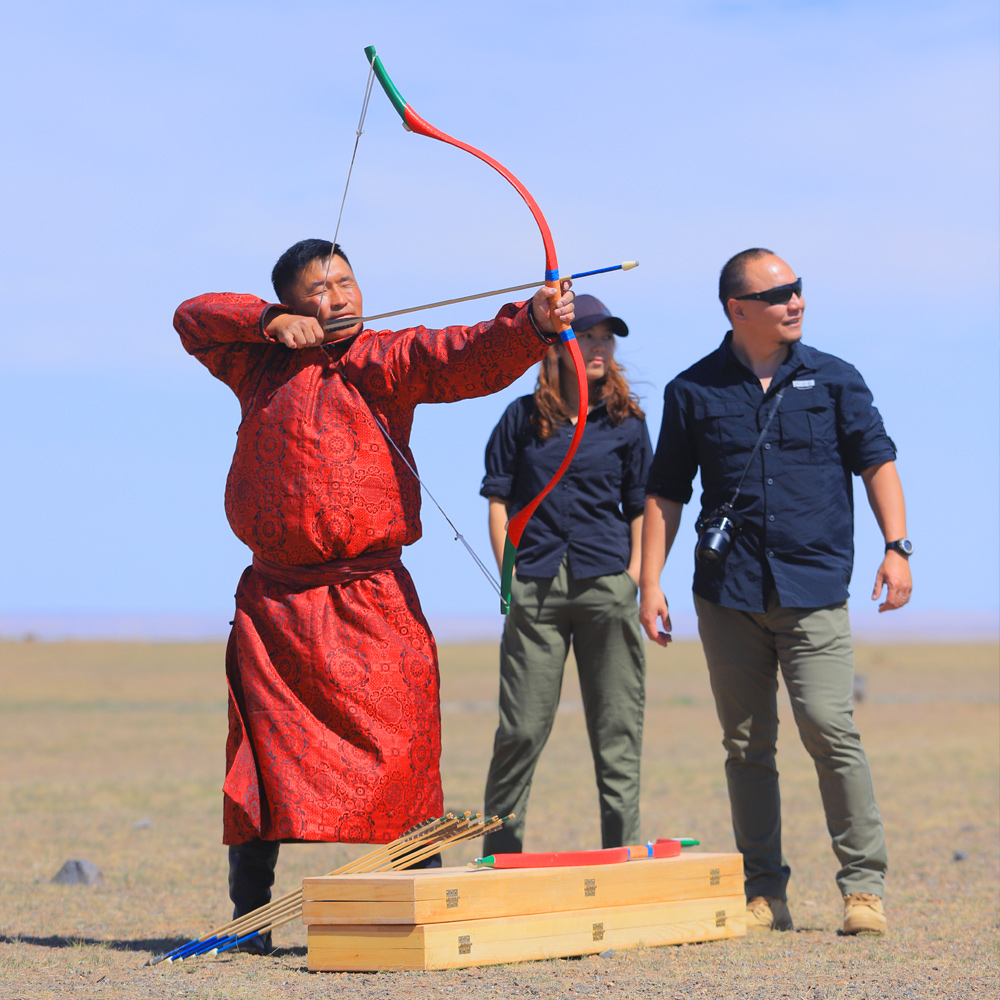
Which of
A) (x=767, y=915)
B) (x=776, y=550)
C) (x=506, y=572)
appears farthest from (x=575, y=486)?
(x=767, y=915)

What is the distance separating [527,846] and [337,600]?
361 cm

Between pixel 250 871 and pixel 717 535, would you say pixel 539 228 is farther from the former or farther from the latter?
pixel 250 871

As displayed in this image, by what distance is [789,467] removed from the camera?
4590 mm

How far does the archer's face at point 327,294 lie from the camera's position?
4293mm

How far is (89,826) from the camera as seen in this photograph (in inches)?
322

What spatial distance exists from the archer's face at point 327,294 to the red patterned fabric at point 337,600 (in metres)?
0.12

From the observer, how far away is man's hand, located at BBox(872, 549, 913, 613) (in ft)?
14.4

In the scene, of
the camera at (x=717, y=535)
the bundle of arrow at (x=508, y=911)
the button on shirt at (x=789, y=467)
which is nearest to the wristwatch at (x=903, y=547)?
the button on shirt at (x=789, y=467)

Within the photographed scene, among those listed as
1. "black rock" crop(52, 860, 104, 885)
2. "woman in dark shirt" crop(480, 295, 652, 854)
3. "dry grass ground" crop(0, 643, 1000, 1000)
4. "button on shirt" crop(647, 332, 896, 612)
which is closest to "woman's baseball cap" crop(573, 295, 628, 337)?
"woman in dark shirt" crop(480, 295, 652, 854)

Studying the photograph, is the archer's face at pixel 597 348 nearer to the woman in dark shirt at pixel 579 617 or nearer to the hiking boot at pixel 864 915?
the woman in dark shirt at pixel 579 617

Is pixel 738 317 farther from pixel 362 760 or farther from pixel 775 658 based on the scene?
pixel 362 760

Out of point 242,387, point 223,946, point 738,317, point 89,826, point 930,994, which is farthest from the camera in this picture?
point 89,826

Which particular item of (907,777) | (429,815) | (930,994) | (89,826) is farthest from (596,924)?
(907,777)

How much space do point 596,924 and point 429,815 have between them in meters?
0.59
